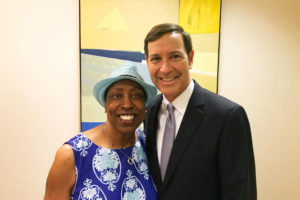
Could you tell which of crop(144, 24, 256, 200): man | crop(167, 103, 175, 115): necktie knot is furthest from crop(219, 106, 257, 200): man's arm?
crop(167, 103, 175, 115): necktie knot

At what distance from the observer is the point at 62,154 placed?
1050mm

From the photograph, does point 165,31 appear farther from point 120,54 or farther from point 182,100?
point 120,54

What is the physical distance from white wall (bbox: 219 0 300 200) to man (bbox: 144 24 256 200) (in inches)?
38.1

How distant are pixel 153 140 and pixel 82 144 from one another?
396mm

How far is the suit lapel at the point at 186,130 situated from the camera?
A: 1137 millimetres

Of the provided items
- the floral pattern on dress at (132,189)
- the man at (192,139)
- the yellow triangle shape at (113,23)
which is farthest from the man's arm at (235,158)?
the yellow triangle shape at (113,23)

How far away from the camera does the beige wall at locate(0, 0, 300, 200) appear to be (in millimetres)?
1905

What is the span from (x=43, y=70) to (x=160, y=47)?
120cm

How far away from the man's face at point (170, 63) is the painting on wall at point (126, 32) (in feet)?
2.54

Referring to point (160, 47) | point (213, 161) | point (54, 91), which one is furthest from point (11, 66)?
point (213, 161)

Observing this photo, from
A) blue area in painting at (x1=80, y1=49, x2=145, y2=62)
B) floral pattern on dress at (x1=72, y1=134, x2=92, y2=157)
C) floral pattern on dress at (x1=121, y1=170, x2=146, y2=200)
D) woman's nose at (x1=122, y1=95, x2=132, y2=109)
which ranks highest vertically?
blue area in painting at (x1=80, y1=49, x2=145, y2=62)

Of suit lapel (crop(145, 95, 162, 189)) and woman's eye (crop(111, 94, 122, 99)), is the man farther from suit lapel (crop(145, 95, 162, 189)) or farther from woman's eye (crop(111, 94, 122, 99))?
woman's eye (crop(111, 94, 122, 99))

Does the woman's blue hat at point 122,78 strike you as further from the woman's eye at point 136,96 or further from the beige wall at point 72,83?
the beige wall at point 72,83

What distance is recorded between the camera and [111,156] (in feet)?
3.73
